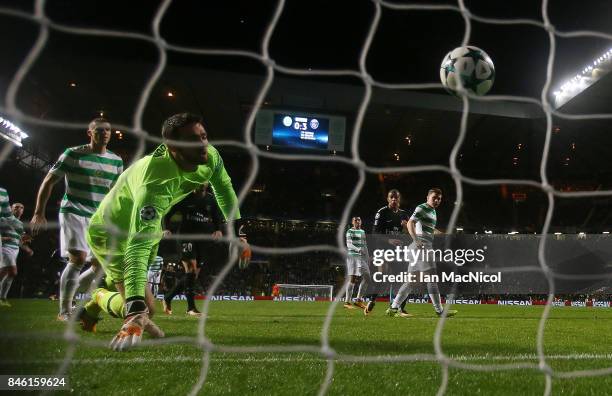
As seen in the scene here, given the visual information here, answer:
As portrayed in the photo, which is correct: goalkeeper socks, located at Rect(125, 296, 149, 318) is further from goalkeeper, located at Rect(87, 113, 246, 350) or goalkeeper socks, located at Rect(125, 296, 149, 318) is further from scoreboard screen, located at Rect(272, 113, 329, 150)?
scoreboard screen, located at Rect(272, 113, 329, 150)

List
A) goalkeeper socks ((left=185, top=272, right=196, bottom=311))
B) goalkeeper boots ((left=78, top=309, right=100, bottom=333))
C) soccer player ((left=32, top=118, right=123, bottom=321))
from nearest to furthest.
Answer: goalkeeper boots ((left=78, top=309, right=100, bottom=333))
soccer player ((left=32, top=118, right=123, bottom=321))
goalkeeper socks ((left=185, top=272, right=196, bottom=311))

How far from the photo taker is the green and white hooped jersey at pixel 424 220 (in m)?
6.35

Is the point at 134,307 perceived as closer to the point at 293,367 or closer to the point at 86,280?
the point at 293,367

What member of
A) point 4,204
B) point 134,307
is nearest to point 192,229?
point 4,204

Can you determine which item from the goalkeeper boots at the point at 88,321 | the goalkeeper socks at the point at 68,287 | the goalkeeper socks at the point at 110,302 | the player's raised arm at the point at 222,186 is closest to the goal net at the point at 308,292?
the goalkeeper socks at the point at 68,287

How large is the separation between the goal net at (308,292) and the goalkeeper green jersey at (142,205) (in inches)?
515

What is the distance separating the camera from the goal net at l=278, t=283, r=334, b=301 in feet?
52.5

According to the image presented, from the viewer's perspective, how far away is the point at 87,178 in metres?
4.10

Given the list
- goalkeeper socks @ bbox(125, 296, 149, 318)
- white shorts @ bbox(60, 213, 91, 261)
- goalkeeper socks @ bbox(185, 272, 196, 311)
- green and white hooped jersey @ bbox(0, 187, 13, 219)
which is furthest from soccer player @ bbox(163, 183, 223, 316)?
goalkeeper socks @ bbox(125, 296, 149, 318)

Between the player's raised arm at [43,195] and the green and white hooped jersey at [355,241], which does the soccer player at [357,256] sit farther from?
the player's raised arm at [43,195]

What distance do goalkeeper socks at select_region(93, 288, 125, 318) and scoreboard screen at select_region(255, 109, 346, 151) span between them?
12.5 metres

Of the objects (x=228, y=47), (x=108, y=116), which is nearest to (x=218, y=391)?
(x=228, y=47)

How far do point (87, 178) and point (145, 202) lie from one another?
1804 millimetres

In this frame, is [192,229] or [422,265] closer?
[192,229]
